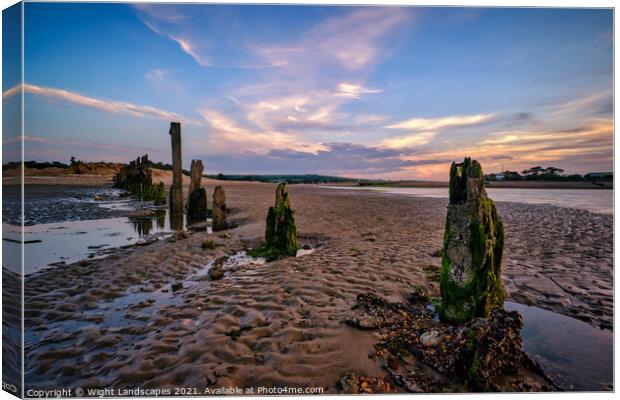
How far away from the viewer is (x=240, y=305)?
5.05 metres

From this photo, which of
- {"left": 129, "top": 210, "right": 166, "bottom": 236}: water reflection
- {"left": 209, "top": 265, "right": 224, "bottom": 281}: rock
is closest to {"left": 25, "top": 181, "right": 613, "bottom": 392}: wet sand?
{"left": 209, "top": 265, "right": 224, "bottom": 281}: rock

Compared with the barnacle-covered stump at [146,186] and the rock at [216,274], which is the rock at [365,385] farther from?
the barnacle-covered stump at [146,186]

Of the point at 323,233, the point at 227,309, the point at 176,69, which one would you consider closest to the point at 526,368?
the point at 227,309

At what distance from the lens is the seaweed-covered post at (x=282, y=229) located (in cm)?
865

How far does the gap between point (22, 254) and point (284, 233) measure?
576 centimetres

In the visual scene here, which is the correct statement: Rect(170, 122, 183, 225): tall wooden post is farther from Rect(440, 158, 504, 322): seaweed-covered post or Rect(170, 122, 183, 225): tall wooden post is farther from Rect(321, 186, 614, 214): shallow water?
Rect(321, 186, 614, 214): shallow water

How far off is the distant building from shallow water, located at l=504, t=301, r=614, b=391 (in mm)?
2056

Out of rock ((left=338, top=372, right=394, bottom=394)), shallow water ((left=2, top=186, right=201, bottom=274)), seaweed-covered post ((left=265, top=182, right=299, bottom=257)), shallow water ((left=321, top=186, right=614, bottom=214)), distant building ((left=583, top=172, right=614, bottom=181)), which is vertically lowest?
rock ((left=338, top=372, right=394, bottom=394))

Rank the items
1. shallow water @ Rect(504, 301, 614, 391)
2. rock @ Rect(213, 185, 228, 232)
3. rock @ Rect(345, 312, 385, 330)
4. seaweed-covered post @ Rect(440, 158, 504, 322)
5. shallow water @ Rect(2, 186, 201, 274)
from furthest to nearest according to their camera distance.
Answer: rock @ Rect(213, 185, 228, 232)
rock @ Rect(345, 312, 385, 330)
seaweed-covered post @ Rect(440, 158, 504, 322)
shallow water @ Rect(2, 186, 201, 274)
shallow water @ Rect(504, 301, 614, 391)

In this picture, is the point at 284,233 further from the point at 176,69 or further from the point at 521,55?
the point at 521,55

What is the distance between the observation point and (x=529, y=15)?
14.0ft

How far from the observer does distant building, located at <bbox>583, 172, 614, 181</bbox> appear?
167 inches

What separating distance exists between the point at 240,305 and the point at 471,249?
354 cm

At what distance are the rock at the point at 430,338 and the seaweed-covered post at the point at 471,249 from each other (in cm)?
64
